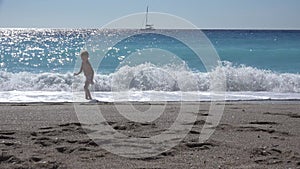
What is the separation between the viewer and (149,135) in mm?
5512

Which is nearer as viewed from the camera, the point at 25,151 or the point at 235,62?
the point at 25,151

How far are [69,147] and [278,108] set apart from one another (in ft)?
16.1

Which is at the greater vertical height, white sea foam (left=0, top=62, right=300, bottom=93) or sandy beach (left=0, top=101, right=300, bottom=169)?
white sea foam (left=0, top=62, right=300, bottom=93)

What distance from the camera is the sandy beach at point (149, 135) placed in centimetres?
426

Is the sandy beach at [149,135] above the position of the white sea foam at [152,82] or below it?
below

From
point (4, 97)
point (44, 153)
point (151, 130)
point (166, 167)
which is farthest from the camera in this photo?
point (4, 97)

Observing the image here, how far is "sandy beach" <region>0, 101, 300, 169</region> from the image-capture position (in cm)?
426

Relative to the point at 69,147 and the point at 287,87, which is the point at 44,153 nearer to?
the point at 69,147

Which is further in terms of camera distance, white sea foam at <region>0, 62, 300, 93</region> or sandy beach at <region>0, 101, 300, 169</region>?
white sea foam at <region>0, 62, 300, 93</region>

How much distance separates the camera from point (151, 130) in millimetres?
5828

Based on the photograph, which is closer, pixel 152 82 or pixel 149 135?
pixel 149 135

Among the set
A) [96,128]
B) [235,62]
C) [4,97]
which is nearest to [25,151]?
[96,128]

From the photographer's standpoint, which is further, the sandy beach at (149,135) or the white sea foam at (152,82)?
the white sea foam at (152,82)

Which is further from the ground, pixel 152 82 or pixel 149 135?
pixel 152 82
